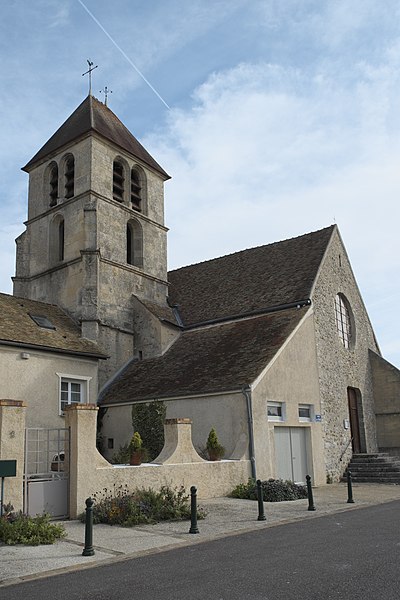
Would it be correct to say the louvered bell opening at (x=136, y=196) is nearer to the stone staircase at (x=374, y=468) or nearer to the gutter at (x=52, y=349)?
the gutter at (x=52, y=349)

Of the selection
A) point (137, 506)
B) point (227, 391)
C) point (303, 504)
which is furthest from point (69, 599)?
point (227, 391)

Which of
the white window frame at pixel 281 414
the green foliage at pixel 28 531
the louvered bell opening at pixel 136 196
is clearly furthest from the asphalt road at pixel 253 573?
the louvered bell opening at pixel 136 196

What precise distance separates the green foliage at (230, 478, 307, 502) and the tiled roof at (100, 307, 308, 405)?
2.79 meters

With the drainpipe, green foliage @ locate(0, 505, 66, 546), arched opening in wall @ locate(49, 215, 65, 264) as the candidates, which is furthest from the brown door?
green foliage @ locate(0, 505, 66, 546)

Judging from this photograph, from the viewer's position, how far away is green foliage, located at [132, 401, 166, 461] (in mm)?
18516

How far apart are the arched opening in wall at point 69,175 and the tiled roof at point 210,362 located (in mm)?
8210

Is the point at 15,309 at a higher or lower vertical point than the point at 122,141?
lower

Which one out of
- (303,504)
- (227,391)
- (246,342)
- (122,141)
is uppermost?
(122,141)

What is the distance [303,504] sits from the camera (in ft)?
45.8

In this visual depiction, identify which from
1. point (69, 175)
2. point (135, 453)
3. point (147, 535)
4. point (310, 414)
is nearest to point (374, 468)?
point (310, 414)

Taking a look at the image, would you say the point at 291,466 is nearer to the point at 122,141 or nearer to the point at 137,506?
the point at 137,506

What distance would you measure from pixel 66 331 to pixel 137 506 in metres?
10.2

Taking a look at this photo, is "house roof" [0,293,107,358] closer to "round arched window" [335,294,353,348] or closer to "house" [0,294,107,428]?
"house" [0,294,107,428]

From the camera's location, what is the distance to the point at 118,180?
83.7ft
